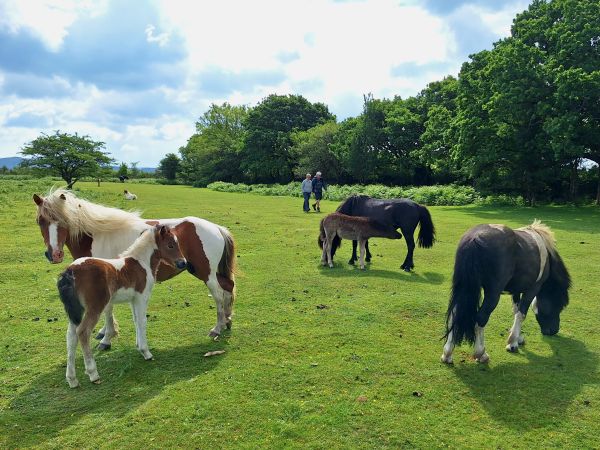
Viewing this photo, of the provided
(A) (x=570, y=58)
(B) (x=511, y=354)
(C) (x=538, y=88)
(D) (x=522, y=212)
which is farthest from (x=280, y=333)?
(A) (x=570, y=58)

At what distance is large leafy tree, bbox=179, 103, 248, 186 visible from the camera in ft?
205

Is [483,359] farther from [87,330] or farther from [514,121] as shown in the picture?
[514,121]

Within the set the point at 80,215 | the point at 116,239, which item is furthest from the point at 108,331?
the point at 80,215

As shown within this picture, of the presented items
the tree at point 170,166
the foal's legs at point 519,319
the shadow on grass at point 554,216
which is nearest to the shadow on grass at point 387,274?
the foal's legs at point 519,319

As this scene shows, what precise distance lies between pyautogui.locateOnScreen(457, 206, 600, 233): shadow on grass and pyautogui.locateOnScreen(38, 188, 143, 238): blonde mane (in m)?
16.7

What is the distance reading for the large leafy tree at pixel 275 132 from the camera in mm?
54812

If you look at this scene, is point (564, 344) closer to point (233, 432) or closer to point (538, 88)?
point (233, 432)

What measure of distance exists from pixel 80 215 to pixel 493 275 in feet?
18.1

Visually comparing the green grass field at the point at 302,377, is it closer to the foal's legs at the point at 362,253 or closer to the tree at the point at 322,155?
the foal's legs at the point at 362,253

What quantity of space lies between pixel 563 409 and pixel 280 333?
3655mm

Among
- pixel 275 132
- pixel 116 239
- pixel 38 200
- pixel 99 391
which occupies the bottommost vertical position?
pixel 99 391

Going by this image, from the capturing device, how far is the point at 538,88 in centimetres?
2175

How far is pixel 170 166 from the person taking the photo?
80.0 metres

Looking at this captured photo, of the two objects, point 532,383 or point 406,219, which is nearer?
point 532,383
